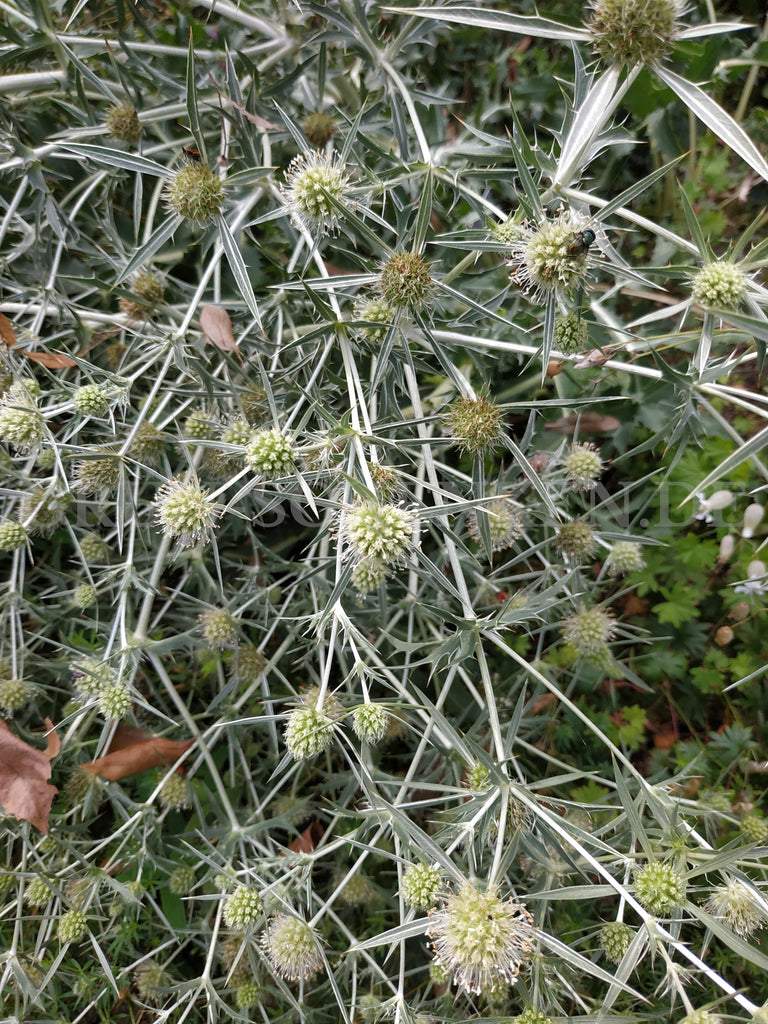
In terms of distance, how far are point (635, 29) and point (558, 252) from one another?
1.29ft

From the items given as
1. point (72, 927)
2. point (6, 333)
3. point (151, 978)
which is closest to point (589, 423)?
point (6, 333)

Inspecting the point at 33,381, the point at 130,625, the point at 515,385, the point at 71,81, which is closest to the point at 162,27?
the point at 71,81

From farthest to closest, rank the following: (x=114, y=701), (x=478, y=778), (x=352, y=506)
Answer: (x=114, y=701), (x=478, y=778), (x=352, y=506)

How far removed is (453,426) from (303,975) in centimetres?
150

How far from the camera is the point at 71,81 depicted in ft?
6.44

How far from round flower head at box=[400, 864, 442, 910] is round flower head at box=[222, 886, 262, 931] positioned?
480mm

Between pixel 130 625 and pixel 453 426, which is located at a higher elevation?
pixel 453 426

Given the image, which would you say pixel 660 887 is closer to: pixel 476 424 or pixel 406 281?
pixel 476 424

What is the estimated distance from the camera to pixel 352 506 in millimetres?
1423

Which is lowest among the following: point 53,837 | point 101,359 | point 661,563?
point 53,837

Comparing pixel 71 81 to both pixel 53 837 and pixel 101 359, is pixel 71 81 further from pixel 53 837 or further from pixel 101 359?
pixel 53 837

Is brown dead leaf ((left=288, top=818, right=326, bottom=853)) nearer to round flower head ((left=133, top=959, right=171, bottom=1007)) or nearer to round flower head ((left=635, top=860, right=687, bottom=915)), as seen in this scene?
round flower head ((left=133, top=959, right=171, bottom=1007))

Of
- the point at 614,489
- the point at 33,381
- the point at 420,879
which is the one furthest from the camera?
the point at 614,489

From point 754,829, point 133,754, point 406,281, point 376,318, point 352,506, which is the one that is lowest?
point 133,754
